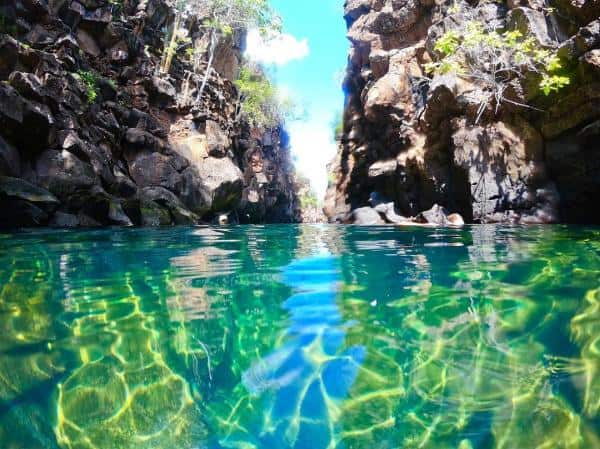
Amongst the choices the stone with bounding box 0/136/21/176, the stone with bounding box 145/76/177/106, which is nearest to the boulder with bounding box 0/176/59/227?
the stone with bounding box 0/136/21/176

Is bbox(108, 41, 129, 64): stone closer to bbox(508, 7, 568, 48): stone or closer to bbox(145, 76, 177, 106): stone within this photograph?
bbox(145, 76, 177, 106): stone

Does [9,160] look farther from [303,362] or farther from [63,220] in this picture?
[303,362]

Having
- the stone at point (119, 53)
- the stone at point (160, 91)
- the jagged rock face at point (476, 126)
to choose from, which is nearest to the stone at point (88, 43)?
the stone at point (119, 53)

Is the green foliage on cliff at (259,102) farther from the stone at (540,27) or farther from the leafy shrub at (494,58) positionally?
the stone at (540,27)

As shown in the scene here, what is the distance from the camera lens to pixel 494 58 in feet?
33.0

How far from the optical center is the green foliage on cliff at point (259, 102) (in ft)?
88.3

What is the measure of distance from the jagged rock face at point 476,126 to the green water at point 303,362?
8.92 m

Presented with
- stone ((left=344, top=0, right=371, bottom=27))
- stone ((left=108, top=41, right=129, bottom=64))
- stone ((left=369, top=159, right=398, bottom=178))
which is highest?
stone ((left=344, top=0, right=371, bottom=27))

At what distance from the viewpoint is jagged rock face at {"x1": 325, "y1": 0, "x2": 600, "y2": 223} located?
32.9 ft

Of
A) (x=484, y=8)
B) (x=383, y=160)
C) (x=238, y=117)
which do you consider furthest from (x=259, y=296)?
(x=238, y=117)

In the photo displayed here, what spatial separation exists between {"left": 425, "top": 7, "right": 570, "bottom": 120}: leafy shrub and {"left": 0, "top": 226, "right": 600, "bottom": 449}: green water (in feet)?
25.6

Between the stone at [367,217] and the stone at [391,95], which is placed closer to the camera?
the stone at [367,217]

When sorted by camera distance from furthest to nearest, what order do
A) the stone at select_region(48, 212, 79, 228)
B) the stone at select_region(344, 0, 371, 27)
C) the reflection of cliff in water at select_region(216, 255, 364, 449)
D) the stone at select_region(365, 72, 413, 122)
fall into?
1. the stone at select_region(344, 0, 371, 27)
2. the stone at select_region(365, 72, 413, 122)
3. the stone at select_region(48, 212, 79, 228)
4. the reflection of cliff in water at select_region(216, 255, 364, 449)

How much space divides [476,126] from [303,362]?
12.6 m
